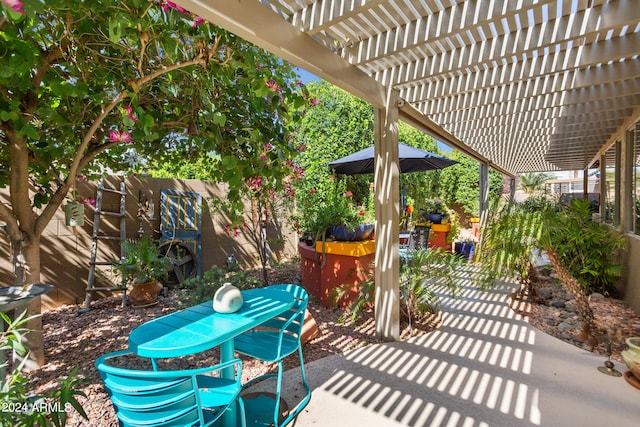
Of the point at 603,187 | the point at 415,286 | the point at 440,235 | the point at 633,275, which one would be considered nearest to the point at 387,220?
the point at 415,286

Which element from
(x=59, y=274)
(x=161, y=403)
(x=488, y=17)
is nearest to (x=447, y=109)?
(x=488, y=17)

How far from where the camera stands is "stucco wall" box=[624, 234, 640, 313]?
3704 mm

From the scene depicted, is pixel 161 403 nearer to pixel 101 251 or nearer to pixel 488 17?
pixel 488 17

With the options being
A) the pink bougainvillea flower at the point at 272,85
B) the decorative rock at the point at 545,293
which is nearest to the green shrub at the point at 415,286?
the decorative rock at the point at 545,293

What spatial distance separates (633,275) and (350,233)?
11.1 feet

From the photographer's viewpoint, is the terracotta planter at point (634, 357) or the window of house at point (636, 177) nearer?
the terracotta planter at point (634, 357)

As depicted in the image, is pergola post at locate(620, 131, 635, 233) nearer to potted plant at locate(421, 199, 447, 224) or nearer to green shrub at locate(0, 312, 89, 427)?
potted plant at locate(421, 199, 447, 224)

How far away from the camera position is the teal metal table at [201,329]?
144 centimetres

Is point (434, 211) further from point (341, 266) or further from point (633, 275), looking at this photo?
point (341, 266)

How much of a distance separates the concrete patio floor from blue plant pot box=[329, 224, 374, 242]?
4.33ft

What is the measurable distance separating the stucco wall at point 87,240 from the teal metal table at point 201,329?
303 centimetres

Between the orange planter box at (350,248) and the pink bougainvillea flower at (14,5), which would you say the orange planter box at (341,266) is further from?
the pink bougainvillea flower at (14,5)

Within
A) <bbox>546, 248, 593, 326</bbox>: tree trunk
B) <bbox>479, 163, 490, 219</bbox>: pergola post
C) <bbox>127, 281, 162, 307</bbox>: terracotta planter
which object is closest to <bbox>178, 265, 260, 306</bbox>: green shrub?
<bbox>127, 281, 162, 307</bbox>: terracotta planter

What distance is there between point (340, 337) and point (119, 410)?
2.19 meters
